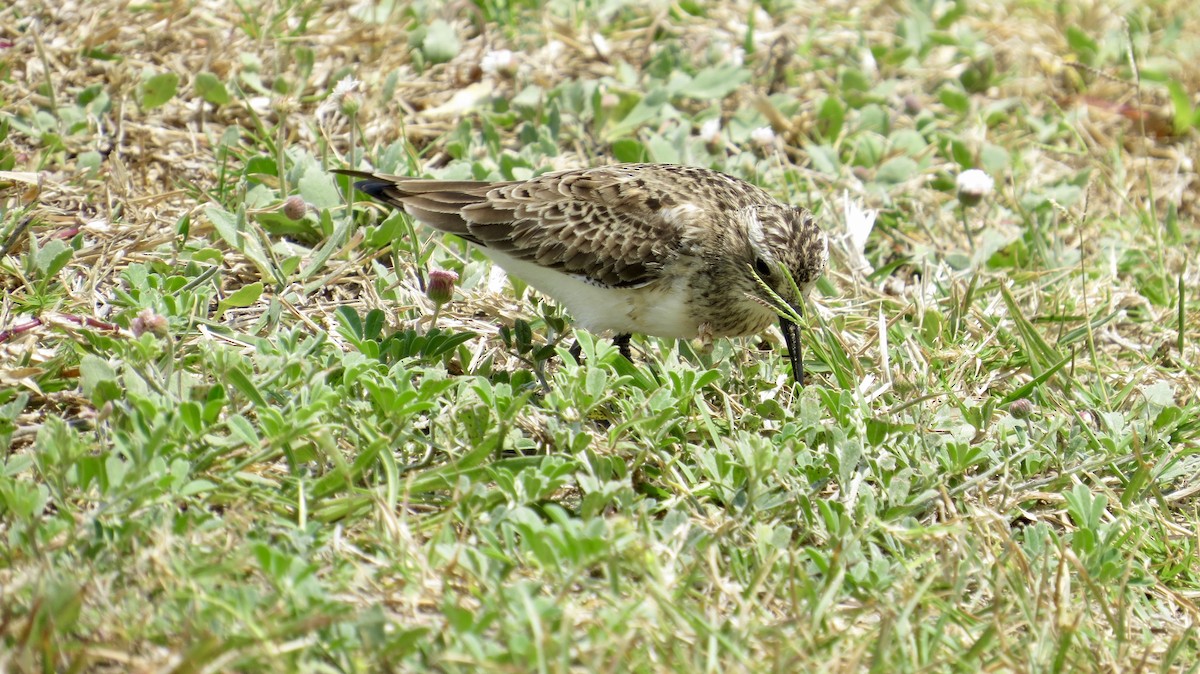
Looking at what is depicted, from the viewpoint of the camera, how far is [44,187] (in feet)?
19.6

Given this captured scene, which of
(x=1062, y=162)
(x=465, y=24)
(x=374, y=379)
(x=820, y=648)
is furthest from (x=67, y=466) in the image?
(x=1062, y=162)

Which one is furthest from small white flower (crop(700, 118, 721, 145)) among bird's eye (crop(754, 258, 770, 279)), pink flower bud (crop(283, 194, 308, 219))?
pink flower bud (crop(283, 194, 308, 219))

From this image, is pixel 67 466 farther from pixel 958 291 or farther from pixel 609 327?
pixel 958 291

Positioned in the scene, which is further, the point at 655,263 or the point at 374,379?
the point at 655,263

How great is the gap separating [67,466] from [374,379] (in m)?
1.06

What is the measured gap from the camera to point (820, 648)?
376 cm

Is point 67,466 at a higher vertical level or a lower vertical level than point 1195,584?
higher

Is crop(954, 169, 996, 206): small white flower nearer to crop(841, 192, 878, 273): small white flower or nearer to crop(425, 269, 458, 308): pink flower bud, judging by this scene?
crop(841, 192, 878, 273): small white flower

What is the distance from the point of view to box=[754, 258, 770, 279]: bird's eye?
5.48 metres

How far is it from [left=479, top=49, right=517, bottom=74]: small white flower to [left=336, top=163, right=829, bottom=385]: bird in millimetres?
1801

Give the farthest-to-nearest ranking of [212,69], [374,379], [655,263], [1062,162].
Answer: [1062,162] → [212,69] → [655,263] → [374,379]

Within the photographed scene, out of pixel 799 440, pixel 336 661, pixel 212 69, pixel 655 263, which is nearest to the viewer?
pixel 336 661

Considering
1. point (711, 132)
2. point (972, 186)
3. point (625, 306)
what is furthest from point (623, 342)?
point (972, 186)

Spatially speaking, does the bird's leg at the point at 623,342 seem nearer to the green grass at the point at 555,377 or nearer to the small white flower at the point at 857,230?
the green grass at the point at 555,377
